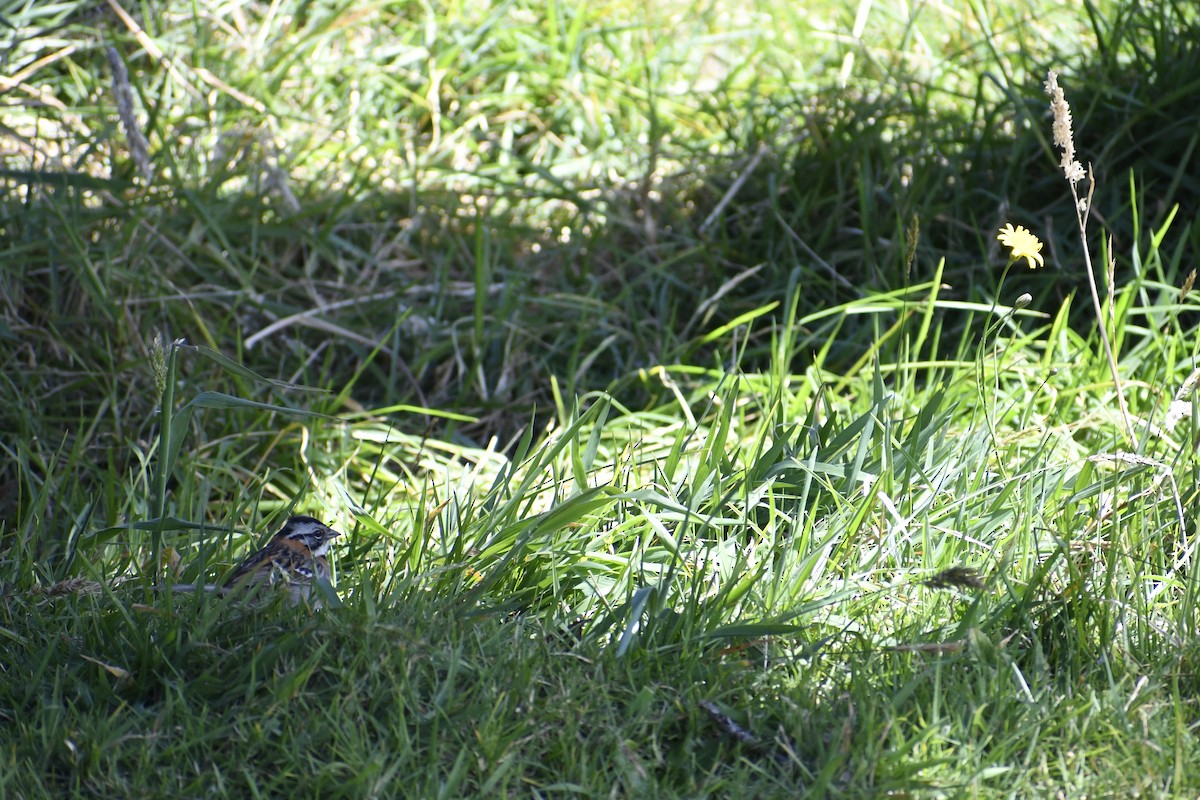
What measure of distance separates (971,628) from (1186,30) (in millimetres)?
2788

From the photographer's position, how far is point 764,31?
5414 millimetres

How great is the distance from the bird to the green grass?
7 centimetres

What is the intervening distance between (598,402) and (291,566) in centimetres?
83

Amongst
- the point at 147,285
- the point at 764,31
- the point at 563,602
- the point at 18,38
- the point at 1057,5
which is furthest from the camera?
the point at 764,31

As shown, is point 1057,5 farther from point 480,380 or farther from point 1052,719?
point 1052,719

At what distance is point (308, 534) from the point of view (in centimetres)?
243

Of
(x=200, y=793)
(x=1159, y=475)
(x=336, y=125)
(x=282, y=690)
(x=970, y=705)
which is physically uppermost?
(x=336, y=125)

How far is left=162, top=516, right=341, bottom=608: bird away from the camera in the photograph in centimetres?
225

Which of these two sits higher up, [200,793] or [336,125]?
[336,125]

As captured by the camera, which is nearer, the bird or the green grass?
the green grass

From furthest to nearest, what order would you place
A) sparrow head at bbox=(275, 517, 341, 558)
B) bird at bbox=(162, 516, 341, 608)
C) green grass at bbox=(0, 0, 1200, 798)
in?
sparrow head at bbox=(275, 517, 341, 558)
bird at bbox=(162, 516, 341, 608)
green grass at bbox=(0, 0, 1200, 798)

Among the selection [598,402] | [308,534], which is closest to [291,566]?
[308,534]

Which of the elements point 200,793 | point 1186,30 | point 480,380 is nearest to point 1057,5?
point 1186,30

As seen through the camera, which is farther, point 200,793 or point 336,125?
point 336,125
